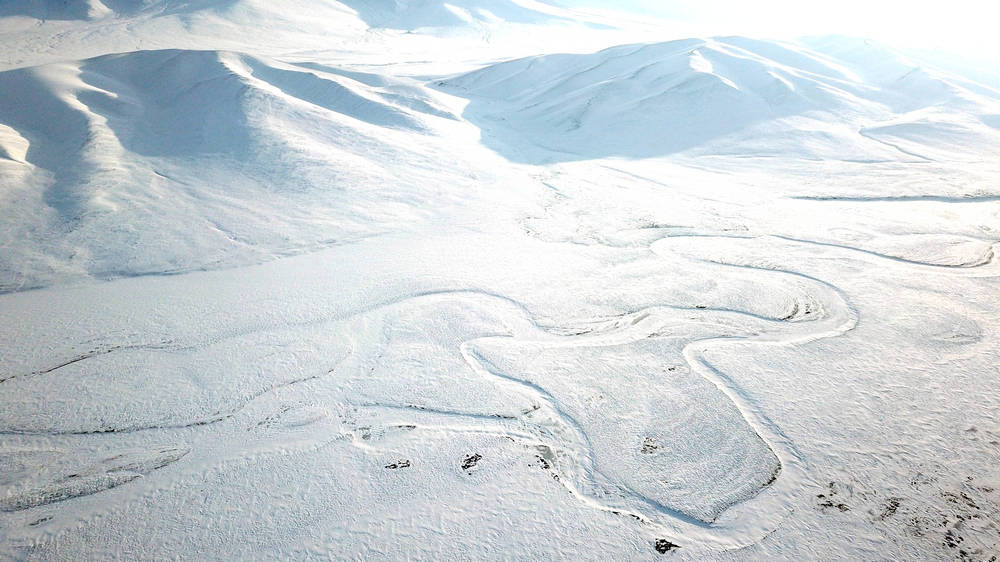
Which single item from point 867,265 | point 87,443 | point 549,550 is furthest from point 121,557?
point 867,265

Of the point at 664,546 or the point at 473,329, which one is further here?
the point at 473,329

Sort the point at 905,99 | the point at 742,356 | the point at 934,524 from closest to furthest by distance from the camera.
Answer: the point at 934,524
the point at 742,356
the point at 905,99

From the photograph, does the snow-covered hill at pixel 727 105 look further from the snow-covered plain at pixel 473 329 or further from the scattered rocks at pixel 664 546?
the scattered rocks at pixel 664 546

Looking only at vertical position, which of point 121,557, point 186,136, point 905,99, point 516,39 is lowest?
point 121,557

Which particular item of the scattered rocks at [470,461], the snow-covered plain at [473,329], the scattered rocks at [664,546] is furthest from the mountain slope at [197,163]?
the scattered rocks at [664,546]

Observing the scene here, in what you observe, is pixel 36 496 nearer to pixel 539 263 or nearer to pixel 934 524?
pixel 539 263

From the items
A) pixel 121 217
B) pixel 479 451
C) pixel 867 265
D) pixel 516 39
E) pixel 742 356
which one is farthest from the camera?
pixel 516 39

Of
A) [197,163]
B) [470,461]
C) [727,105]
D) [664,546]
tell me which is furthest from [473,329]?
[727,105]

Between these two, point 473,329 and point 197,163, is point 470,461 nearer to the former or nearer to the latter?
point 473,329

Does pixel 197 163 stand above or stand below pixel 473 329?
above
